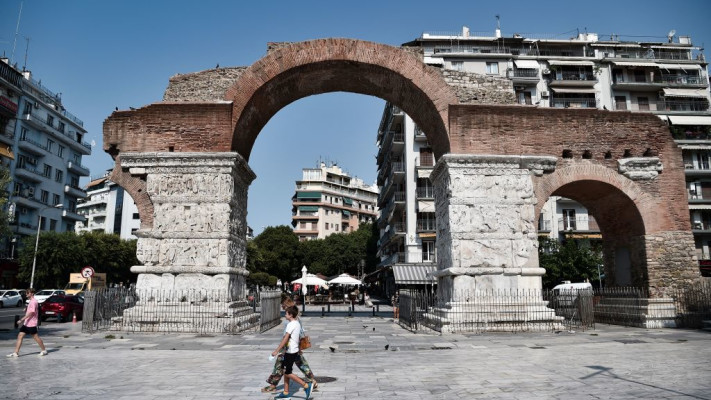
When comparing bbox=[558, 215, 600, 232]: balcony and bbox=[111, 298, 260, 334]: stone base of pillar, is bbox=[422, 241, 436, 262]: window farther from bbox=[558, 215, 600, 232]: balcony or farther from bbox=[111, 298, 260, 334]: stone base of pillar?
bbox=[111, 298, 260, 334]: stone base of pillar

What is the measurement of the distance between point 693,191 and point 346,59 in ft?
123

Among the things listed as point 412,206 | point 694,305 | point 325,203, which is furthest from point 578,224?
point 325,203

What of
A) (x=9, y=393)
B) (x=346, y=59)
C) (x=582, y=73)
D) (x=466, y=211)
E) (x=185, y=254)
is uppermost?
(x=582, y=73)

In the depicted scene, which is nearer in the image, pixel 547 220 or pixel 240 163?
pixel 240 163

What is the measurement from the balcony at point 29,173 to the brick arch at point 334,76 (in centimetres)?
3696

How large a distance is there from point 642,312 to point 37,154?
5060 cm

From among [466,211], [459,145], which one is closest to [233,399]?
[466,211]

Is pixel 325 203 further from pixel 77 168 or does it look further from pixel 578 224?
pixel 578 224

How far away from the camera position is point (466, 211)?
14.3m

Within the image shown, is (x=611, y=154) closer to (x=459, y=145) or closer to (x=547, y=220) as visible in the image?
(x=459, y=145)

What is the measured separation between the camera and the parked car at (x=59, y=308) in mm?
20094

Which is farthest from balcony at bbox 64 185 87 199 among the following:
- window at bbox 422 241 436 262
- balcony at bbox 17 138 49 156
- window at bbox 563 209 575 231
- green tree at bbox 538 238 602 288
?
window at bbox 563 209 575 231

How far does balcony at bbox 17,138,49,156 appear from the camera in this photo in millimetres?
43125

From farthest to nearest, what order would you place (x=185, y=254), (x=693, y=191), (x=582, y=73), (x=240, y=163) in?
(x=582, y=73) < (x=693, y=191) < (x=240, y=163) < (x=185, y=254)
